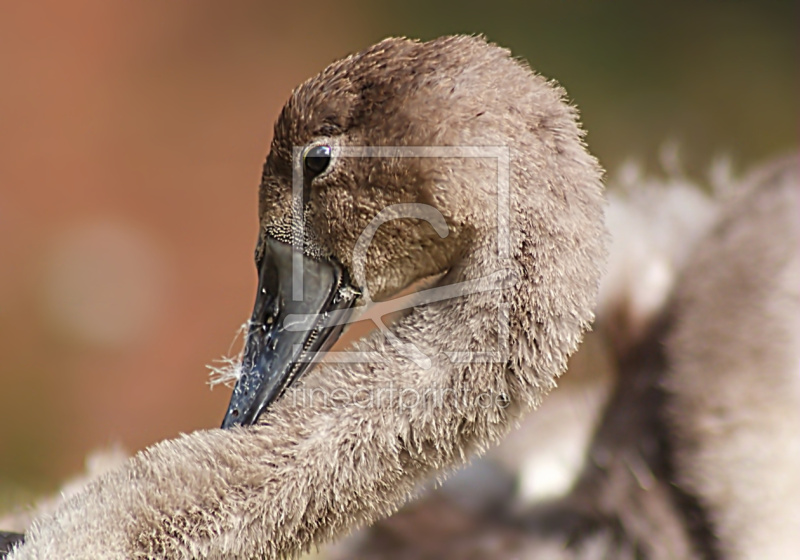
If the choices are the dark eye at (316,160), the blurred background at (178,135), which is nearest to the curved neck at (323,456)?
the dark eye at (316,160)

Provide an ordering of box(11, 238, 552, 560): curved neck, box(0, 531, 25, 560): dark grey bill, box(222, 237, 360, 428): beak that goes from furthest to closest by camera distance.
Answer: box(222, 237, 360, 428): beak → box(0, 531, 25, 560): dark grey bill → box(11, 238, 552, 560): curved neck

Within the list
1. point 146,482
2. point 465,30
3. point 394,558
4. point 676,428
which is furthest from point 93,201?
point 146,482

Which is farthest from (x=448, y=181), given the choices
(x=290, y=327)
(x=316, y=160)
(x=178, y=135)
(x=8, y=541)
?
(x=178, y=135)

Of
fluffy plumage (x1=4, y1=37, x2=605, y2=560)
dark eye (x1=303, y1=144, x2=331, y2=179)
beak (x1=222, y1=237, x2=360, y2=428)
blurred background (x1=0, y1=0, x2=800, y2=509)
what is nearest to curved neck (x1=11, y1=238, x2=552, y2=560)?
fluffy plumage (x1=4, y1=37, x2=605, y2=560)

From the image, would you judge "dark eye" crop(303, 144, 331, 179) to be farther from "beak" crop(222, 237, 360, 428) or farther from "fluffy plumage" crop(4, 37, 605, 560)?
"beak" crop(222, 237, 360, 428)

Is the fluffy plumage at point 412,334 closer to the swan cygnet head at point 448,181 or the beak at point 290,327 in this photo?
the swan cygnet head at point 448,181
